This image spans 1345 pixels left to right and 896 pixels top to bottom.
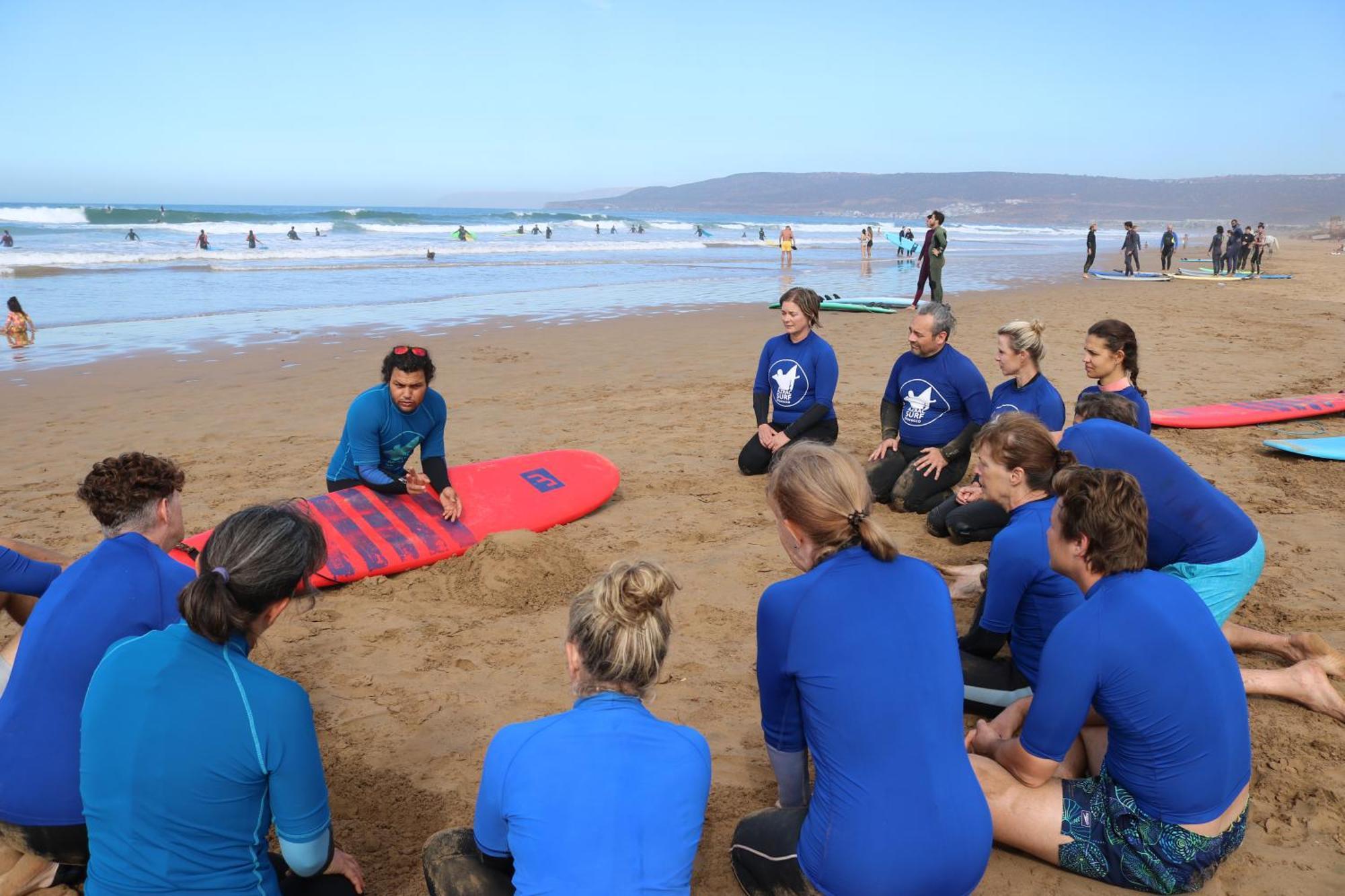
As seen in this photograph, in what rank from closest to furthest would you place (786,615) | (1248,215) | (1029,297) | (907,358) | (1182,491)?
(786,615) → (1182,491) → (907,358) → (1029,297) → (1248,215)

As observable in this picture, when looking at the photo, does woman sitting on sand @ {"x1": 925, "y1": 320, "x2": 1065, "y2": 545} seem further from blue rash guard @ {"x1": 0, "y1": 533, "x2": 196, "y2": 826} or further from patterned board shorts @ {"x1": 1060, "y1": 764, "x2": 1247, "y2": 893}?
blue rash guard @ {"x1": 0, "y1": 533, "x2": 196, "y2": 826}

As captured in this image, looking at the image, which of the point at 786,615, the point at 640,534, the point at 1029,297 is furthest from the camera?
the point at 1029,297

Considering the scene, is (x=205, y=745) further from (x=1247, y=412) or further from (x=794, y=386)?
(x=1247, y=412)

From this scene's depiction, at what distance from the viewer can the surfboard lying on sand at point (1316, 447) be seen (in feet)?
22.1

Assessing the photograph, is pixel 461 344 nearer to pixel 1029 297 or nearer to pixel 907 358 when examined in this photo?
pixel 907 358

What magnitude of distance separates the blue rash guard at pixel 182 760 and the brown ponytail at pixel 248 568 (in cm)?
6

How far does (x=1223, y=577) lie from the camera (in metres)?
3.55

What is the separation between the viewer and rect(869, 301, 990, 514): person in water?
586cm

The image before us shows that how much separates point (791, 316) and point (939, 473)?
1.53 meters

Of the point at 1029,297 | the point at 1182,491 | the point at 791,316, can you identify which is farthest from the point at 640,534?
the point at 1029,297

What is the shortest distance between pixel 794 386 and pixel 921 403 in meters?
0.96

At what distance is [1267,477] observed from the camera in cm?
648

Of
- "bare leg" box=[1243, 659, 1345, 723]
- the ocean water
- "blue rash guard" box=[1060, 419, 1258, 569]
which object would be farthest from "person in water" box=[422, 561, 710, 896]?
the ocean water

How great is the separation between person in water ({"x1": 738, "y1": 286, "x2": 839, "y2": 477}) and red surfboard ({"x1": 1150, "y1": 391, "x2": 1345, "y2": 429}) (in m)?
3.19
